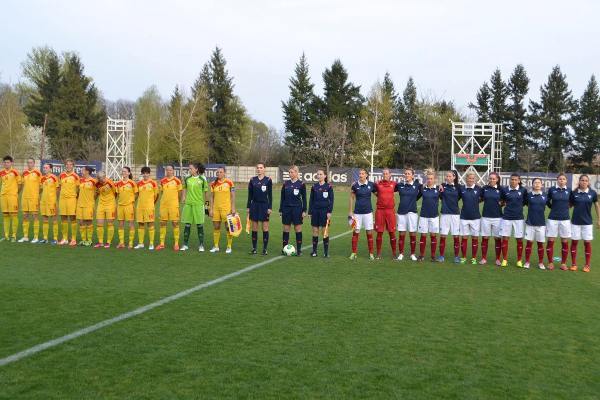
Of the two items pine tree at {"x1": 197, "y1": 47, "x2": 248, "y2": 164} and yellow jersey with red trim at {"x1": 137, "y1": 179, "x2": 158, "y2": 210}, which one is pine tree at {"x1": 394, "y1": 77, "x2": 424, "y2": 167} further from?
yellow jersey with red trim at {"x1": 137, "y1": 179, "x2": 158, "y2": 210}

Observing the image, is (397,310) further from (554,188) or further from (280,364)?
(554,188)

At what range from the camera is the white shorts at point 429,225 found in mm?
11445

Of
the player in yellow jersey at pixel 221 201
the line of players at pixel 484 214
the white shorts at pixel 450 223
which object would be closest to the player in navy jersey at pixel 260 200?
the player in yellow jersey at pixel 221 201

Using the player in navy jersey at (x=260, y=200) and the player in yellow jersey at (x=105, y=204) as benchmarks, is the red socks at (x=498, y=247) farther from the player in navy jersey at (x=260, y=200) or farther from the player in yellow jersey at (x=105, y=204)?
the player in yellow jersey at (x=105, y=204)

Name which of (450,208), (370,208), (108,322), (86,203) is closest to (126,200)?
(86,203)

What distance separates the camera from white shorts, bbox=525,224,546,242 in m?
11.1

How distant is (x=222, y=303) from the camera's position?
23.3 ft

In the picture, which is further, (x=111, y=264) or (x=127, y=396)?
(x=111, y=264)

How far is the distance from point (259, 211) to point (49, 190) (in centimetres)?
509

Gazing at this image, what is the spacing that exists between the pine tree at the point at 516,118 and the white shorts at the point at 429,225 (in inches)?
2046

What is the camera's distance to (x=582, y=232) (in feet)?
35.8

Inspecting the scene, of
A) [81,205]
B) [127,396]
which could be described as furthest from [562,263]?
[81,205]

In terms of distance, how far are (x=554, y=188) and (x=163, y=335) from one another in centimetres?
870

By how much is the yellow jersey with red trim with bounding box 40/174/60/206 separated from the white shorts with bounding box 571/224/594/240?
11411 millimetres
